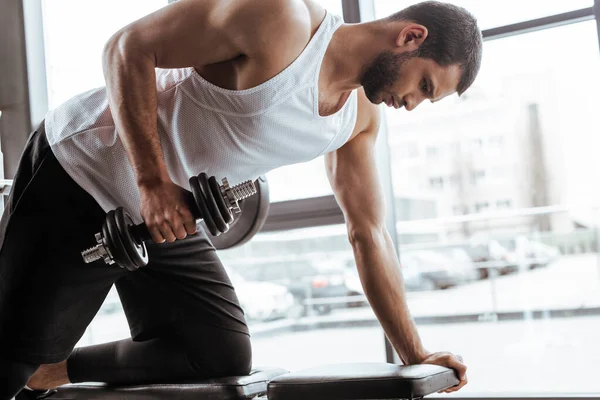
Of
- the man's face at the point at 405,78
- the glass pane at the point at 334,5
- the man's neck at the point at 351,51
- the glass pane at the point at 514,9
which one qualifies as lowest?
the man's face at the point at 405,78

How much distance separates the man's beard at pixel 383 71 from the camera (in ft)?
5.21

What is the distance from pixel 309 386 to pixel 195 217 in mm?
407

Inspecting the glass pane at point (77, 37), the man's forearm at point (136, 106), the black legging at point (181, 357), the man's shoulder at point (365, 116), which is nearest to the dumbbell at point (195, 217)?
the man's forearm at point (136, 106)

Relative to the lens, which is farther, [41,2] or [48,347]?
[41,2]

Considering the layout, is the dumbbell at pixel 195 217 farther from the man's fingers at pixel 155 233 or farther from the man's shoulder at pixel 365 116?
the man's shoulder at pixel 365 116

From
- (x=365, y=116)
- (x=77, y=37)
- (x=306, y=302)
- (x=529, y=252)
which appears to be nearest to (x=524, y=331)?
(x=529, y=252)

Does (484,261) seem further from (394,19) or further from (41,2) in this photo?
(41,2)

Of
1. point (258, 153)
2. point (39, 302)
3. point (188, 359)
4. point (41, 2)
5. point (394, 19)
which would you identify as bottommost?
point (188, 359)

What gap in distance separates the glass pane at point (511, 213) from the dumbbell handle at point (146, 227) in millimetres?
1620

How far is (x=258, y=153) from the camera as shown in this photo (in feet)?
5.28

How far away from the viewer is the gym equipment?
4.36ft

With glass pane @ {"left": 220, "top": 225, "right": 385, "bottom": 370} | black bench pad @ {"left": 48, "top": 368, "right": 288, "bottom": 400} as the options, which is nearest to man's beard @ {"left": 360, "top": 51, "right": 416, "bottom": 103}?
black bench pad @ {"left": 48, "top": 368, "right": 288, "bottom": 400}

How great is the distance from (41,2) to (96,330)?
1679 millimetres

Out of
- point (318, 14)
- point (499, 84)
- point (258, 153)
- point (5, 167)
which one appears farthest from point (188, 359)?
point (5, 167)
